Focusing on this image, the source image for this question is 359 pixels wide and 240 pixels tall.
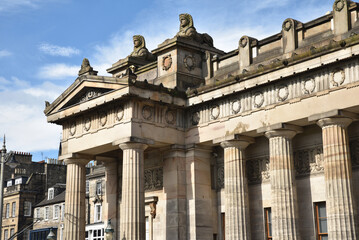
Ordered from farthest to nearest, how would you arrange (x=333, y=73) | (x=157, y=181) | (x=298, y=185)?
(x=157, y=181) → (x=298, y=185) → (x=333, y=73)

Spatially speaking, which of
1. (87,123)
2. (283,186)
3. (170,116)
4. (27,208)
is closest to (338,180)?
(283,186)

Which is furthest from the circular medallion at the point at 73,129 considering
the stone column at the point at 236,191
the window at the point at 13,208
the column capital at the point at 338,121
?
the window at the point at 13,208

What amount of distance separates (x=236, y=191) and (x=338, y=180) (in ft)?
18.6

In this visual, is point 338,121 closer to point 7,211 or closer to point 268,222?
point 268,222

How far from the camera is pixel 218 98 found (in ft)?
92.6

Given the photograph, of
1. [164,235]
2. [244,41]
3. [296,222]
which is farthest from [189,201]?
[244,41]

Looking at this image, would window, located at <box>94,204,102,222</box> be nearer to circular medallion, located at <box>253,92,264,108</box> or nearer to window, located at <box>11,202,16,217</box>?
window, located at <box>11,202,16,217</box>

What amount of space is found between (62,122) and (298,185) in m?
14.4

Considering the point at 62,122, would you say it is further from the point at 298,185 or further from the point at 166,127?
the point at 298,185

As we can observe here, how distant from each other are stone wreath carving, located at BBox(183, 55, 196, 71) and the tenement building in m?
0.14

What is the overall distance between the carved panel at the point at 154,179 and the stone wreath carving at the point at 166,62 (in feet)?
18.2

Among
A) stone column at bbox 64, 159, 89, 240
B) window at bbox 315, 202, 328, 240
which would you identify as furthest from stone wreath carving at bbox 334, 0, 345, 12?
stone column at bbox 64, 159, 89, 240

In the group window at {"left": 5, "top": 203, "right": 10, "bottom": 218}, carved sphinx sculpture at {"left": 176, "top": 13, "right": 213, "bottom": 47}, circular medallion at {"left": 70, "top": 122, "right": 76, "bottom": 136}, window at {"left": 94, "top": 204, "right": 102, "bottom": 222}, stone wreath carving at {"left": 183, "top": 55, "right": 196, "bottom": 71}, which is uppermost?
carved sphinx sculpture at {"left": 176, "top": 13, "right": 213, "bottom": 47}

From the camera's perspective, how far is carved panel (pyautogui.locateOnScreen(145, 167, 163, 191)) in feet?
102
